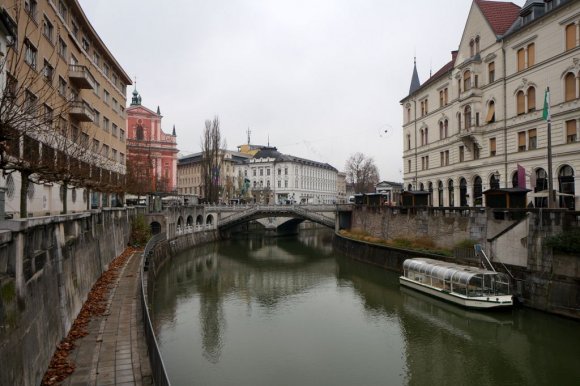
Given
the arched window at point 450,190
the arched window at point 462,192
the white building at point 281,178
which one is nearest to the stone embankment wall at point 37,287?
the arched window at point 462,192

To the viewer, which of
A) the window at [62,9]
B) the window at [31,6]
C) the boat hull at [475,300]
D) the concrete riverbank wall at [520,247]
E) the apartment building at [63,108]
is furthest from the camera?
the window at [62,9]

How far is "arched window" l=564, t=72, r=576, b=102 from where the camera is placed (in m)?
31.1

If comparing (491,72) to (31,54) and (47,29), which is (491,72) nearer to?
(47,29)

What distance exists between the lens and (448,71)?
46469mm

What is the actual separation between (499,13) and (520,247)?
1045 inches

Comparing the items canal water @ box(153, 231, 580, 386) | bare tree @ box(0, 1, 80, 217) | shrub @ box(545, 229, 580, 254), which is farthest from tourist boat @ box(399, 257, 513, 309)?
bare tree @ box(0, 1, 80, 217)

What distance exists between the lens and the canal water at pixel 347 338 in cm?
1680

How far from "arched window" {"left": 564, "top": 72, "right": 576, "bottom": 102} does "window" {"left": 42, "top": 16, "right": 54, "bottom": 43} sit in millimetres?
36718

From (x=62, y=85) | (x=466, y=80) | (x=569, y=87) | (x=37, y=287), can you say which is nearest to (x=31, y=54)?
(x=62, y=85)

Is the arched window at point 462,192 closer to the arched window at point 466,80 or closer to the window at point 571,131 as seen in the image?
the arched window at point 466,80

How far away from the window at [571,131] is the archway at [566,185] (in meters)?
1.99

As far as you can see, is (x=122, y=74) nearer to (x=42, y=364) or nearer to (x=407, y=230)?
(x=407, y=230)

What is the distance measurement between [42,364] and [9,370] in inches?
114

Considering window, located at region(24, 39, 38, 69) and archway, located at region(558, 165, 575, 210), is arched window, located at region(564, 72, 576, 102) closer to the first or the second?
archway, located at region(558, 165, 575, 210)
